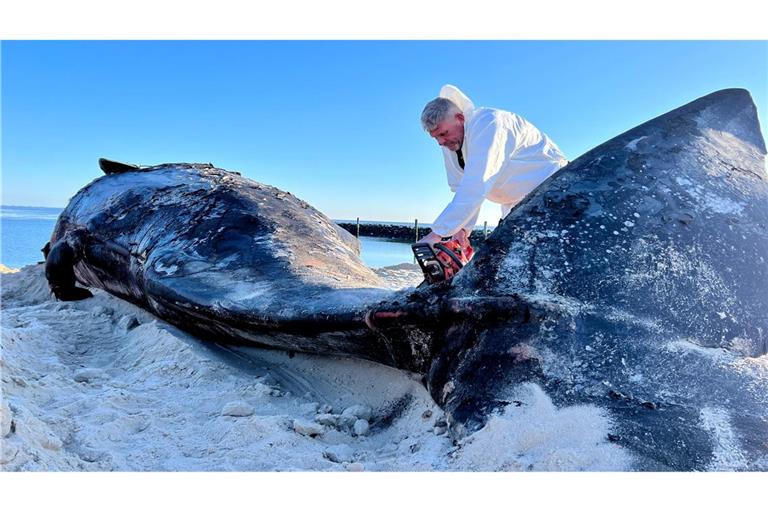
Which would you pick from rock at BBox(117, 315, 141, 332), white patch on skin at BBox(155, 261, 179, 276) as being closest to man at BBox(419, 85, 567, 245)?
white patch on skin at BBox(155, 261, 179, 276)

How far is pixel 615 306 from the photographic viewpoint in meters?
2.35

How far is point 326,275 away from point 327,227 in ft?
5.37

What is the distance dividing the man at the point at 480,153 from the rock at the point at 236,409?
128 cm

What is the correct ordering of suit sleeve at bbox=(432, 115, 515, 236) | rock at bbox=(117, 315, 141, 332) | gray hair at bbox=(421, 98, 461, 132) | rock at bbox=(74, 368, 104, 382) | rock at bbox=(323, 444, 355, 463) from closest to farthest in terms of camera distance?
rock at bbox=(323, 444, 355, 463)
rock at bbox=(74, 368, 104, 382)
suit sleeve at bbox=(432, 115, 515, 236)
gray hair at bbox=(421, 98, 461, 132)
rock at bbox=(117, 315, 141, 332)

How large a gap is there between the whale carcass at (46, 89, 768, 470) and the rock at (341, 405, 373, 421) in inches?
10.7

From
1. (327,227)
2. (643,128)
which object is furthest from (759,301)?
(327,227)

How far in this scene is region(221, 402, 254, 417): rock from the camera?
281 centimetres

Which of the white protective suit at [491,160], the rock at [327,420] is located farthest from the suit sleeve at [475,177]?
the rock at [327,420]

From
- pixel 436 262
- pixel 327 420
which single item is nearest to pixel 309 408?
pixel 327 420

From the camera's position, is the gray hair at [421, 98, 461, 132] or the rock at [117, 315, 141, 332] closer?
the gray hair at [421, 98, 461, 132]

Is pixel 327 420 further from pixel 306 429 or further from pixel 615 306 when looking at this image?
pixel 615 306

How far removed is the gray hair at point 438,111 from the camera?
381 centimetres

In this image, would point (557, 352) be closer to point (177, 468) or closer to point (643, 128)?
point (643, 128)

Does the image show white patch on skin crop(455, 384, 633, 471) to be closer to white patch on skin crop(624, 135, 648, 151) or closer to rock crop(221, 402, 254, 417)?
rock crop(221, 402, 254, 417)
